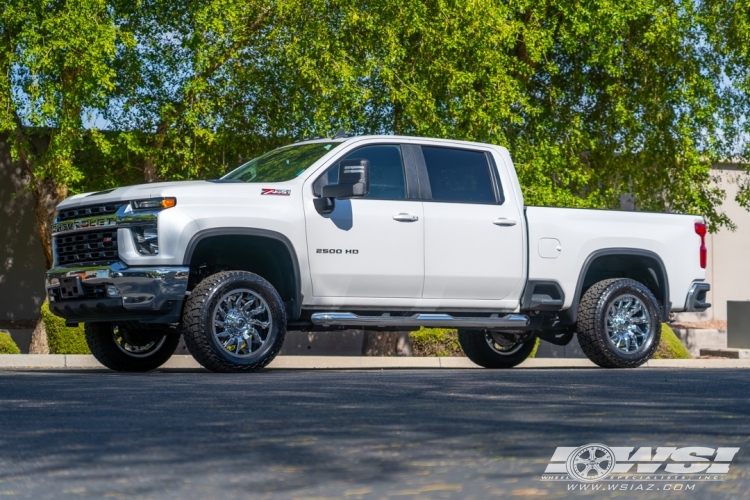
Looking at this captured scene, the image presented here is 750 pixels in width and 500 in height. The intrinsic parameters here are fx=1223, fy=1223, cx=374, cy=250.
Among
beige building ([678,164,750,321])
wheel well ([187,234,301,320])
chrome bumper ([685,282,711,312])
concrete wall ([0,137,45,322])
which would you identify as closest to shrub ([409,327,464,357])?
chrome bumper ([685,282,711,312])

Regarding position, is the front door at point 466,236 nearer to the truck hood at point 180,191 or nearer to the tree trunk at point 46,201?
the truck hood at point 180,191

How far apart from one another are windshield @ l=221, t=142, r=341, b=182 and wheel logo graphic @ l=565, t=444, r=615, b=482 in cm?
640

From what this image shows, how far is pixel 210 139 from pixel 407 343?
4.66 m

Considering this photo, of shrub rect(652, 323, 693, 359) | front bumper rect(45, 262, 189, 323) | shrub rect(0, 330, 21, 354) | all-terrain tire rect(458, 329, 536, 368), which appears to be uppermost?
front bumper rect(45, 262, 189, 323)

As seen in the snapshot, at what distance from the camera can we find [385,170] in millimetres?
11258

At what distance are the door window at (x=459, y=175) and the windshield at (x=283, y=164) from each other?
962mm

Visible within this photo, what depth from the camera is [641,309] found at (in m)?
12.1

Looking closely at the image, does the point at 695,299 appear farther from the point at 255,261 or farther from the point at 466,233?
the point at 255,261

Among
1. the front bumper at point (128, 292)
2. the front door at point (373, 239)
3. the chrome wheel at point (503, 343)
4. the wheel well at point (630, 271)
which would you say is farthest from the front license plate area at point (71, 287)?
the wheel well at point (630, 271)

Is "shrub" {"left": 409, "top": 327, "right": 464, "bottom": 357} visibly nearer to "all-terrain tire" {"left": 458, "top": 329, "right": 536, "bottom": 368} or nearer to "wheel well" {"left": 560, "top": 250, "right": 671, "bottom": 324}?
"all-terrain tire" {"left": 458, "top": 329, "right": 536, "bottom": 368}

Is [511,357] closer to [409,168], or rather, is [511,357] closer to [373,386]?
[409,168]

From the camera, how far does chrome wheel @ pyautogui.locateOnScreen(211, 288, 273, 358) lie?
1004 cm

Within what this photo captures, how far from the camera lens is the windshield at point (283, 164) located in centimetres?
1097

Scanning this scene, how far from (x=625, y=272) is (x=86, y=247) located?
5565 mm
